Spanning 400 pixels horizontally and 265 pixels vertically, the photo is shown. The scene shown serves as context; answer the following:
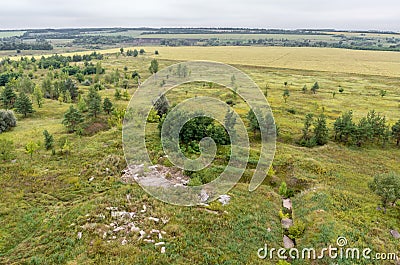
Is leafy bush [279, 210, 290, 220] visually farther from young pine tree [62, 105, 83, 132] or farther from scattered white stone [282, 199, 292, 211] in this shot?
young pine tree [62, 105, 83, 132]

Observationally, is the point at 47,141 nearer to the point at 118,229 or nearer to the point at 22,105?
the point at 22,105

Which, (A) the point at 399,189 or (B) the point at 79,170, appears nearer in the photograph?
(A) the point at 399,189

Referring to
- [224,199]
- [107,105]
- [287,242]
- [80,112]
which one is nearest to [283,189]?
[224,199]

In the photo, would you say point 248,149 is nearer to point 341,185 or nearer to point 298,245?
point 341,185

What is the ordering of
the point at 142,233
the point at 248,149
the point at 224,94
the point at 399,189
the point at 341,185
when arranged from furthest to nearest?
the point at 224,94
the point at 248,149
the point at 341,185
the point at 399,189
the point at 142,233

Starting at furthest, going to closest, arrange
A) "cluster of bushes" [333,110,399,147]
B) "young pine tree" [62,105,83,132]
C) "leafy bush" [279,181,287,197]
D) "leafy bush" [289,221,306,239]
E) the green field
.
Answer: "young pine tree" [62,105,83,132]
"cluster of bushes" [333,110,399,147]
"leafy bush" [279,181,287,197]
"leafy bush" [289,221,306,239]
the green field

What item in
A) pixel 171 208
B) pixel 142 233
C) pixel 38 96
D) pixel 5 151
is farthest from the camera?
pixel 38 96

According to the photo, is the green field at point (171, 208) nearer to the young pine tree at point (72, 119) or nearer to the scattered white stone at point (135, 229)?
the scattered white stone at point (135, 229)

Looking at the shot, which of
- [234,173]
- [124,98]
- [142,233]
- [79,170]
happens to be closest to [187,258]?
[142,233]

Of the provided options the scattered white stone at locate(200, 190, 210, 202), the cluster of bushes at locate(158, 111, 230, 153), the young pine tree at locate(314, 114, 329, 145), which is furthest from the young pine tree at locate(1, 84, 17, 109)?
the young pine tree at locate(314, 114, 329, 145)

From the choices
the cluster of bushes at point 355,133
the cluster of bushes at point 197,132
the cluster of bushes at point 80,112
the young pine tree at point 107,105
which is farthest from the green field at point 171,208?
the young pine tree at point 107,105

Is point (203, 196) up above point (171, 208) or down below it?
above
